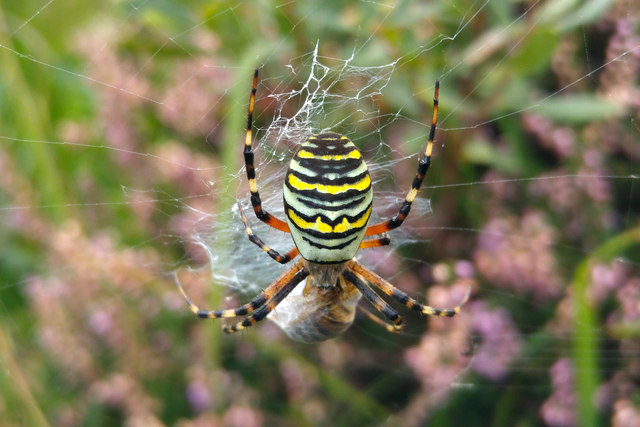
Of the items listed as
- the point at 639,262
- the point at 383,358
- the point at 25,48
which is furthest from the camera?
the point at 25,48

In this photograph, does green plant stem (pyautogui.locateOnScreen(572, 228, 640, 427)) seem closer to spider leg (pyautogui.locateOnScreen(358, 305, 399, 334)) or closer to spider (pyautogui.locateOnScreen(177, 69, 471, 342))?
spider (pyautogui.locateOnScreen(177, 69, 471, 342))

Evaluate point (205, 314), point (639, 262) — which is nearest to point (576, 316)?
point (639, 262)

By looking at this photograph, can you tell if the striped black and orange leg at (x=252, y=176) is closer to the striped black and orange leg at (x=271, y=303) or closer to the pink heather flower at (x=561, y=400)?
the striped black and orange leg at (x=271, y=303)

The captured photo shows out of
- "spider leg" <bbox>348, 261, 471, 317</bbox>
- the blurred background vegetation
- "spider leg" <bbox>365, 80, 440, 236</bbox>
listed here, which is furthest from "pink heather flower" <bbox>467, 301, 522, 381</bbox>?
"spider leg" <bbox>365, 80, 440, 236</bbox>

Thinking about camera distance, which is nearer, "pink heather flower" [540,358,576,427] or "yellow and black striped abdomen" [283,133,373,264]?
"yellow and black striped abdomen" [283,133,373,264]

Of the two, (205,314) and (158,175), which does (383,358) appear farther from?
(158,175)

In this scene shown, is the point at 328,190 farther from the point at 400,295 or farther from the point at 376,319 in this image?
the point at 376,319

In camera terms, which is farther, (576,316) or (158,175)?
(158,175)
